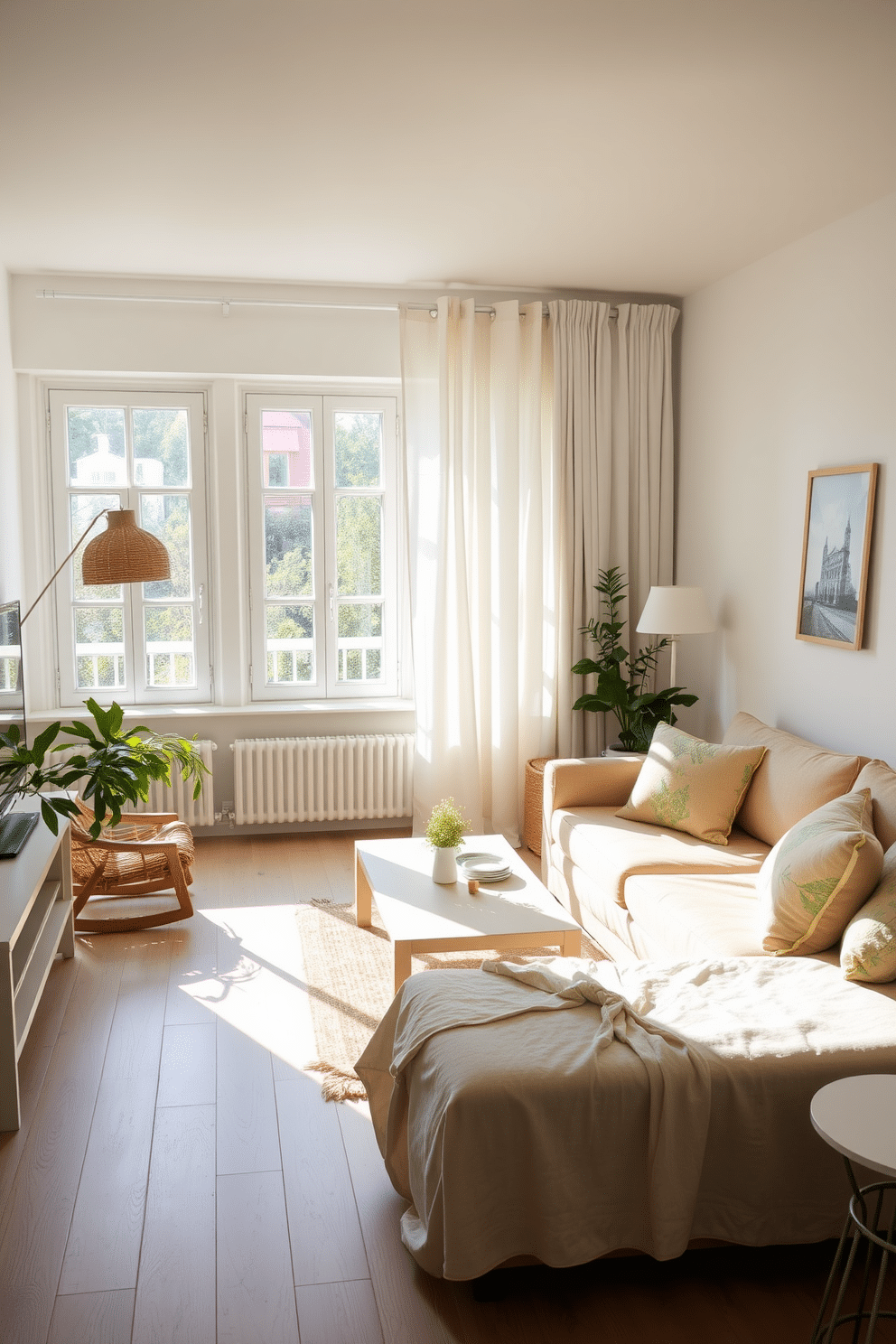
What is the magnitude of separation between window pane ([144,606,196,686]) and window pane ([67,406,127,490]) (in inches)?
28.2

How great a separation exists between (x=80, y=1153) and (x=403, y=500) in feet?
11.2

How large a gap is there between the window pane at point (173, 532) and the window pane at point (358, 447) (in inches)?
32.7

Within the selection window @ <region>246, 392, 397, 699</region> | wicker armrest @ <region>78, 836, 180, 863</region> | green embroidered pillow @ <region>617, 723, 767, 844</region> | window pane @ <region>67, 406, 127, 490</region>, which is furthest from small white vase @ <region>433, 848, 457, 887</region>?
window pane @ <region>67, 406, 127, 490</region>

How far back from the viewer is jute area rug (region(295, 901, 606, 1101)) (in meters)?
3.07

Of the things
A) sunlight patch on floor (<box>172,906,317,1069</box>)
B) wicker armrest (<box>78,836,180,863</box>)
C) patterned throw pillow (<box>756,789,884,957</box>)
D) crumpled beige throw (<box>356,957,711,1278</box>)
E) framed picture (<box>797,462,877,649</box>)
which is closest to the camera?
crumpled beige throw (<box>356,957,711,1278</box>)

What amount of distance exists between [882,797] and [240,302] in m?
3.66

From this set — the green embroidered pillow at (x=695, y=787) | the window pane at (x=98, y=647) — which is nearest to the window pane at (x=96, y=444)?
the window pane at (x=98, y=647)

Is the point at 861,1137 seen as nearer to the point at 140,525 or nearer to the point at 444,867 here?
the point at 444,867

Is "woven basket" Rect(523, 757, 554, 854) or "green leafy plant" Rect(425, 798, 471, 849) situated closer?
"green leafy plant" Rect(425, 798, 471, 849)

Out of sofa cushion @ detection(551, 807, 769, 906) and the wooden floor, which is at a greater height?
sofa cushion @ detection(551, 807, 769, 906)

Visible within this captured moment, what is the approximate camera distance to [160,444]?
5.27 m

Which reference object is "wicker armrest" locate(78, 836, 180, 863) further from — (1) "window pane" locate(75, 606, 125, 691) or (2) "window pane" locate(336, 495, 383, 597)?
(2) "window pane" locate(336, 495, 383, 597)

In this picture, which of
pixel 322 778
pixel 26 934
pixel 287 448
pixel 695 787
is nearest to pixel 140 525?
pixel 287 448

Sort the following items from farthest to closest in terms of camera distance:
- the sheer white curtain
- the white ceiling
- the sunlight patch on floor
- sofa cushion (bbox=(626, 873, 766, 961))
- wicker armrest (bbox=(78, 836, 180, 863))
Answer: the sheer white curtain → wicker armrest (bbox=(78, 836, 180, 863)) → the sunlight patch on floor → sofa cushion (bbox=(626, 873, 766, 961)) → the white ceiling
